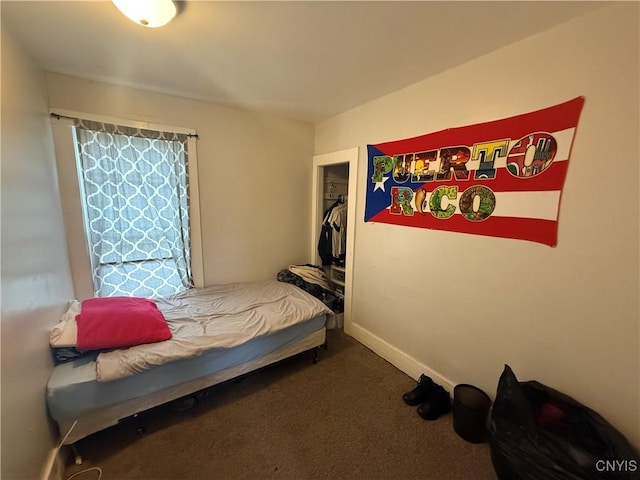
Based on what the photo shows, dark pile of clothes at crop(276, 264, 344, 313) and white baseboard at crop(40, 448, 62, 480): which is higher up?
dark pile of clothes at crop(276, 264, 344, 313)

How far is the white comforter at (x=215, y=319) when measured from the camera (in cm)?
153

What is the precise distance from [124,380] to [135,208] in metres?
1.40

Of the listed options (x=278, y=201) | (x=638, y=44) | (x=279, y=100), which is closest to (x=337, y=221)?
(x=278, y=201)

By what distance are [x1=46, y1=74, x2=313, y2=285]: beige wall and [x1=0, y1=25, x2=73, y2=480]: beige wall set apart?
0.64m

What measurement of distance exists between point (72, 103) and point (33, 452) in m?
2.24

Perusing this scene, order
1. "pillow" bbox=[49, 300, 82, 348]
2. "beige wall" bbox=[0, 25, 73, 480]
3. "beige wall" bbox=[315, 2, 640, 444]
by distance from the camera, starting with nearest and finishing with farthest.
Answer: "beige wall" bbox=[0, 25, 73, 480] < "beige wall" bbox=[315, 2, 640, 444] < "pillow" bbox=[49, 300, 82, 348]

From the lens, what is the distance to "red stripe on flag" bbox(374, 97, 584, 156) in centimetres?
131

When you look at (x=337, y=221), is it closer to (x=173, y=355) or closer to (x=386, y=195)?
(x=386, y=195)

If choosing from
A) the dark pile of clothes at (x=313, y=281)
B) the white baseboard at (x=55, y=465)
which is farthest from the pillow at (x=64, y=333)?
the dark pile of clothes at (x=313, y=281)

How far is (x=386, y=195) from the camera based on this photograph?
7.56ft

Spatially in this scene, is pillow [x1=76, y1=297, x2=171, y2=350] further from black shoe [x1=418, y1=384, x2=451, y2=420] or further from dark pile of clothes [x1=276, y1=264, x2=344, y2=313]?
black shoe [x1=418, y1=384, x2=451, y2=420]

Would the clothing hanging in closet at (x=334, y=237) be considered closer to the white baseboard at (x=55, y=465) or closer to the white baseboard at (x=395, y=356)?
the white baseboard at (x=395, y=356)

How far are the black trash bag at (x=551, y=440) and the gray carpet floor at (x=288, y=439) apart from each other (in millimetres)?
393

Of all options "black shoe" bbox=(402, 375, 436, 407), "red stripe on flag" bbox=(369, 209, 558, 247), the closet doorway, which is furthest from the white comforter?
"red stripe on flag" bbox=(369, 209, 558, 247)
